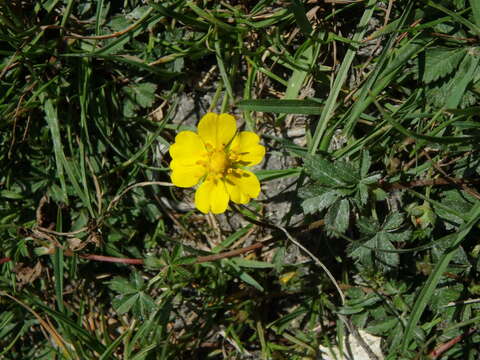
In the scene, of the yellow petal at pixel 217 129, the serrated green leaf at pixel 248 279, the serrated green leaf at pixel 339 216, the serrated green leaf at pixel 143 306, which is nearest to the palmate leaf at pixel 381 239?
the serrated green leaf at pixel 339 216

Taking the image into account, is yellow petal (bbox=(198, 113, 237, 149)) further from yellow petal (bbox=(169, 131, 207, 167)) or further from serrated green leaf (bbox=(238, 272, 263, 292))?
serrated green leaf (bbox=(238, 272, 263, 292))

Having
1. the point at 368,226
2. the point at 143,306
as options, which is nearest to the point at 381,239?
the point at 368,226

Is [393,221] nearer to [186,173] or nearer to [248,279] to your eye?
[248,279]

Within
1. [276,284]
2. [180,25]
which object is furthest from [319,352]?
[180,25]

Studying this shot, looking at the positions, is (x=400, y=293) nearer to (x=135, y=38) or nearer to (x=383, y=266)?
(x=383, y=266)

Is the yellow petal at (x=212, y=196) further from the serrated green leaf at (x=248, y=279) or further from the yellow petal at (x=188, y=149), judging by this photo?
the serrated green leaf at (x=248, y=279)

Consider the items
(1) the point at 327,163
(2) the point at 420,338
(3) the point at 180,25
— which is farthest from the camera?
(3) the point at 180,25
